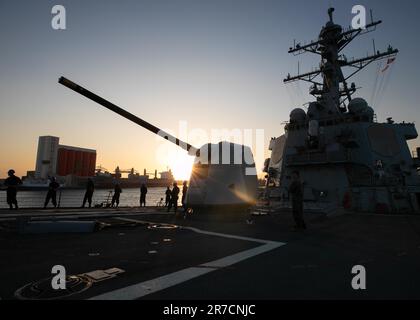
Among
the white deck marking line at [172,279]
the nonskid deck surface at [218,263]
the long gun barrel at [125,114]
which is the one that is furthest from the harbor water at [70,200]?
the white deck marking line at [172,279]

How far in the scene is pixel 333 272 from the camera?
3473 mm

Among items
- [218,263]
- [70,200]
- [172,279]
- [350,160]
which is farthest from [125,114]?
[70,200]

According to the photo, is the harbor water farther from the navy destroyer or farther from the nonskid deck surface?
the nonskid deck surface

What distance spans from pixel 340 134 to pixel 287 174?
4.21 metres

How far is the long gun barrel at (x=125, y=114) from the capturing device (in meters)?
8.70

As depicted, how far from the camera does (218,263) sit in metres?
3.83

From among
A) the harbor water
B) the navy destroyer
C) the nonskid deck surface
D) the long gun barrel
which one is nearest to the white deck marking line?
the nonskid deck surface

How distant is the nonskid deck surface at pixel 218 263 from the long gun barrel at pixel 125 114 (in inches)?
163

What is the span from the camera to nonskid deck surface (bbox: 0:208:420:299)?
2.77m

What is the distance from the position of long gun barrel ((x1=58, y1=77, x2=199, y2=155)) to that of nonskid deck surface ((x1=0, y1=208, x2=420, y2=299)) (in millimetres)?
4139

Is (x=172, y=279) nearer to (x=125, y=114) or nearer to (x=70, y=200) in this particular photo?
(x=125, y=114)

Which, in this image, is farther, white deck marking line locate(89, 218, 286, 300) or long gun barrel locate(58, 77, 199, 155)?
long gun barrel locate(58, 77, 199, 155)
